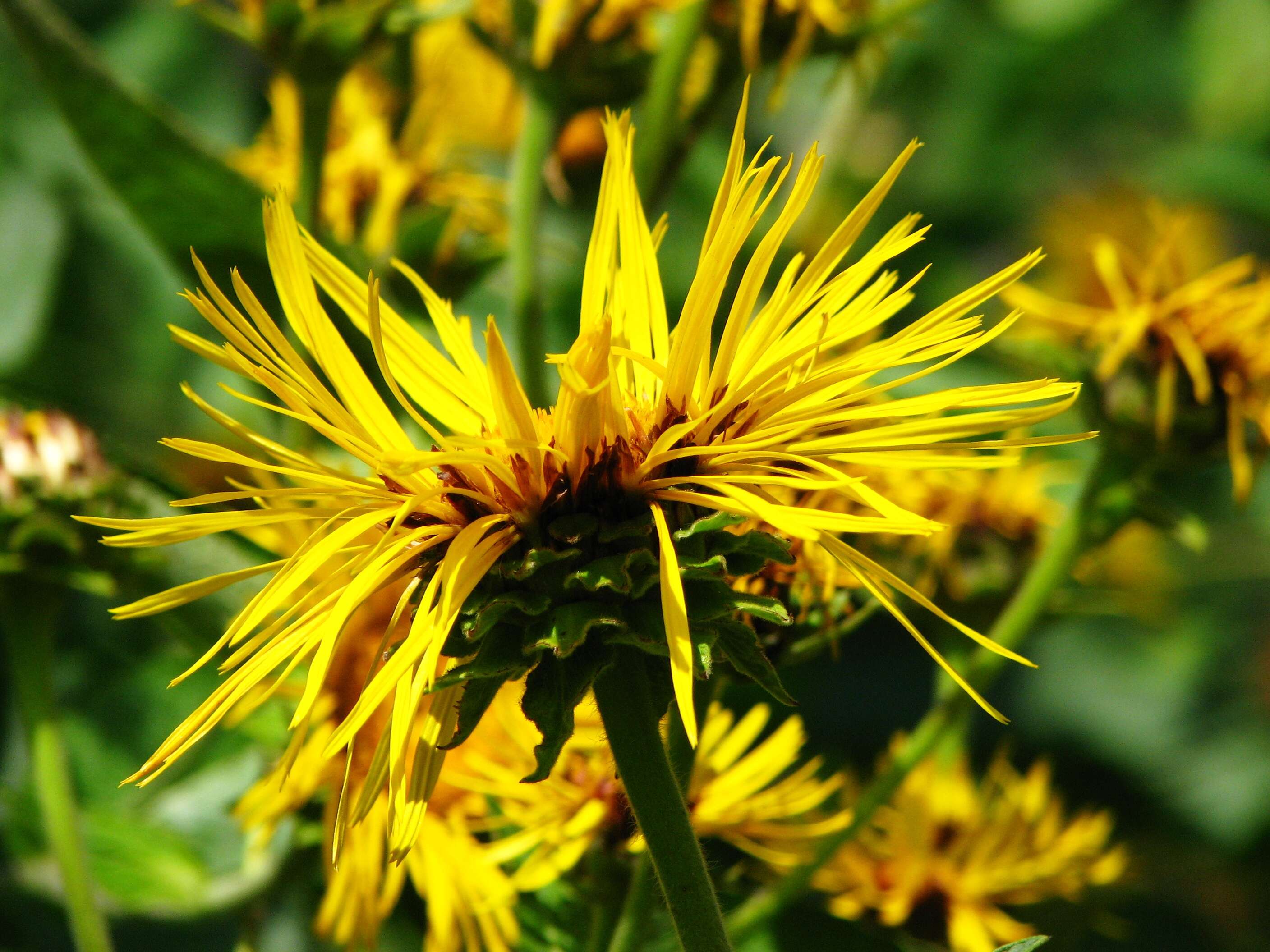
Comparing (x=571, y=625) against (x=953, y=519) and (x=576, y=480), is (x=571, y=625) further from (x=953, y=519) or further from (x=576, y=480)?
(x=953, y=519)

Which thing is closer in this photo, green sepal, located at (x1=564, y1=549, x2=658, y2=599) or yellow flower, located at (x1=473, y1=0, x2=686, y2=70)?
green sepal, located at (x1=564, y1=549, x2=658, y2=599)

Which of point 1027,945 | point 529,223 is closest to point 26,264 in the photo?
point 529,223

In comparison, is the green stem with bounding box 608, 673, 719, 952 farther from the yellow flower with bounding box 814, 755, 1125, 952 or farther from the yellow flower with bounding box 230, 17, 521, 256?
the yellow flower with bounding box 230, 17, 521, 256

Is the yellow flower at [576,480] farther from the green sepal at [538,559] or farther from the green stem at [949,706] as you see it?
the green stem at [949,706]

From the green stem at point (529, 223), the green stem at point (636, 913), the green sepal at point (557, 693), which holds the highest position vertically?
the green stem at point (529, 223)

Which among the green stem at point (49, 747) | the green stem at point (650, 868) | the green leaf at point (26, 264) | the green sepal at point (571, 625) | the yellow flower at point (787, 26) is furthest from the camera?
the green leaf at point (26, 264)

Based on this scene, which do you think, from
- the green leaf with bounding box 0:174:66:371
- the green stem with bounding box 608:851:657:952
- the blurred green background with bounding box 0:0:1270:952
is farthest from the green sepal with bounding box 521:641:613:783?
the green leaf with bounding box 0:174:66:371

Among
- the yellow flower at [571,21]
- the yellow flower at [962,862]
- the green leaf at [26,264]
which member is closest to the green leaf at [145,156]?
the yellow flower at [571,21]

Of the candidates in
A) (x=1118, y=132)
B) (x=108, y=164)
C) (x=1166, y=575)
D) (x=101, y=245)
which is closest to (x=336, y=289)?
(x=108, y=164)
